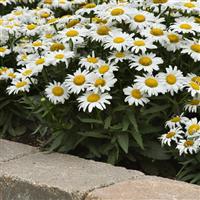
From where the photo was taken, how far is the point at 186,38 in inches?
174

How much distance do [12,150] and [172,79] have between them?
1090 mm

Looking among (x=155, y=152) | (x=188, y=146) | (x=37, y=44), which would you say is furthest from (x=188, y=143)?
(x=37, y=44)

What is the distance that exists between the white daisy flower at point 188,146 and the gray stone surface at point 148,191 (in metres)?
0.27

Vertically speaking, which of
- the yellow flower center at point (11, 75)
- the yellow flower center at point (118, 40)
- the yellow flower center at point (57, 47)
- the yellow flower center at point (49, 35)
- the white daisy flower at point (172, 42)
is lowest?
the yellow flower center at point (11, 75)

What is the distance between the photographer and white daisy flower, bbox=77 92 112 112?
4057mm

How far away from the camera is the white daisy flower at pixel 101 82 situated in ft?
13.5

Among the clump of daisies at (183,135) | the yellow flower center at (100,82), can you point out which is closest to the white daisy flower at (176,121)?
the clump of daisies at (183,135)

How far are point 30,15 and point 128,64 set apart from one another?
133cm

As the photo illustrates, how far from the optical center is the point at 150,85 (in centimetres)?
409

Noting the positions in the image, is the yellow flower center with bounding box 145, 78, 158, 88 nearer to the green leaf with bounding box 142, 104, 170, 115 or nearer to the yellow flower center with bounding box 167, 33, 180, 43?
the green leaf with bounding box 142, 104, 170, 115

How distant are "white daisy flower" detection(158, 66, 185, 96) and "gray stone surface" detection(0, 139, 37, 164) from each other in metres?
0.92

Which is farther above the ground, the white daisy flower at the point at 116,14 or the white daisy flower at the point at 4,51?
the white daisy flower at the point at 116,14

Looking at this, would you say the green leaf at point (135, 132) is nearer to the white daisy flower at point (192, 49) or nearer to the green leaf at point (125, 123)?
the green leaf at point (125, 123)

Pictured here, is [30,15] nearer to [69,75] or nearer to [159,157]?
[69,75]
